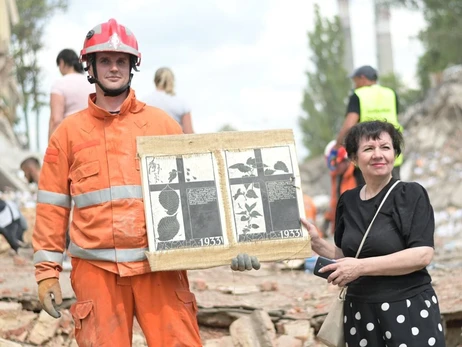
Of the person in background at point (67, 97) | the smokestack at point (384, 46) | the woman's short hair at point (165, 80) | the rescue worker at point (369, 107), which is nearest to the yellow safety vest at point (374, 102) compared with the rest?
the rescue worker at point (369, 107)

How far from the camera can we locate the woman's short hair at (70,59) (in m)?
8.15

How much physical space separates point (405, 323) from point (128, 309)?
4.67 feet

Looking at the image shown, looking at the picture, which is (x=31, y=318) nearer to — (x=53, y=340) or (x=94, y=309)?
(x=53, y=340)

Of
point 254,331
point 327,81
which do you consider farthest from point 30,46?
point 254,331

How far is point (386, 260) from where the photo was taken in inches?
170

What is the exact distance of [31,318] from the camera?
6.61 meters

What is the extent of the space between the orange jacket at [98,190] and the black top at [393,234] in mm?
1106

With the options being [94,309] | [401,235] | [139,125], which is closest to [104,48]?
[139,125]

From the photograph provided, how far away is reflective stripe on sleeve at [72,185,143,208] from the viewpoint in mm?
4578

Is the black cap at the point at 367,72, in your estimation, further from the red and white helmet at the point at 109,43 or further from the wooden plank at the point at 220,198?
the red and white helmet at the point at 109,43

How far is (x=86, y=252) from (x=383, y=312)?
5.07 ft

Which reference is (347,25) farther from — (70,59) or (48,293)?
(48,293)

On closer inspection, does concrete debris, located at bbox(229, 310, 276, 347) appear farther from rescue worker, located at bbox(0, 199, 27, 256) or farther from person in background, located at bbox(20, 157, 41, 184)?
person in background, located at bbox(20, 157, 41, 184)

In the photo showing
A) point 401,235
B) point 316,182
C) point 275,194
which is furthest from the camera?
point 316,182
